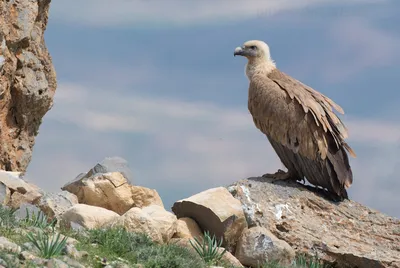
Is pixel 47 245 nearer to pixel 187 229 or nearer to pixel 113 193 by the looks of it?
pixel 187 229

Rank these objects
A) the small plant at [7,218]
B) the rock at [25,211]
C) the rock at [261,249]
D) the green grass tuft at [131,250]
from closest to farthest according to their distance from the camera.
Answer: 1. the green grass tuft at [131,250]
2. the small plant at [7,218]
3. the rock at [25,211]
4. the rock at [261,249]

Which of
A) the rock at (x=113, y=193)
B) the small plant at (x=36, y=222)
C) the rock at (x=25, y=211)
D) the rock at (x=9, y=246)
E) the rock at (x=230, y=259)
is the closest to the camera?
the rock at (x=9, y=246)

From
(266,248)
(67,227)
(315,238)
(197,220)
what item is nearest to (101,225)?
(67,227)

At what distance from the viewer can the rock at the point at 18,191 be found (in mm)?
11016

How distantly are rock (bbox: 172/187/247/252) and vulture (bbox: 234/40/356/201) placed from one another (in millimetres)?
1867

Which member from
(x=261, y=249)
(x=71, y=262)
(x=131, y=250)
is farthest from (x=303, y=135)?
(x=71, y=262)

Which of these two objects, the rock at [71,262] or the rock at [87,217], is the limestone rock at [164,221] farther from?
the rock at [71,262]

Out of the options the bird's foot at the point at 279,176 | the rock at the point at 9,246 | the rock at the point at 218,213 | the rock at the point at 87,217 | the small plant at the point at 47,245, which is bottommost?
the rock at the point at 9,246

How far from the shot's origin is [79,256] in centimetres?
826

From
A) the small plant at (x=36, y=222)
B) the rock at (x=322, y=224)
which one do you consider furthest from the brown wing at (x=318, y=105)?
the small plant at (x=36, y=222)

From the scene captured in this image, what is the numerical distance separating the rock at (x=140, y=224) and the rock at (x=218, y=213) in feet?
3.76

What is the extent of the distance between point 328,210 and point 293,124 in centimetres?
157

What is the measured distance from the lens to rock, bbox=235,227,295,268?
35.7 ft

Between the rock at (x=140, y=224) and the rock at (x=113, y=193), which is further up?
the rock at (x=113, y=193)
